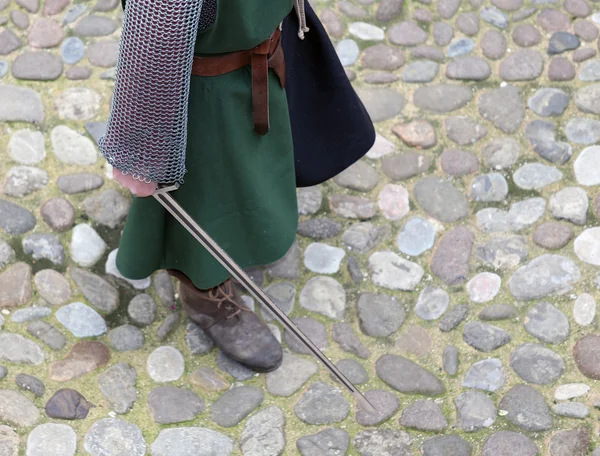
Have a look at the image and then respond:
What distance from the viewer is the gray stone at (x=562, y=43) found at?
11.3ft

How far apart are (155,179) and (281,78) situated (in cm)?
49

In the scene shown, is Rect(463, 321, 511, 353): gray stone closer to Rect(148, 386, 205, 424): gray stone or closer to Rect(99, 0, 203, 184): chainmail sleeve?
Rect(148, 386, 205, 424): gray stone

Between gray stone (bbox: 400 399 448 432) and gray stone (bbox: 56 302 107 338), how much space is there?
3.38 feet

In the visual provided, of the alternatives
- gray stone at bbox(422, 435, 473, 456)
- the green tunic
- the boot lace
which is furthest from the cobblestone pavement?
the green tunic

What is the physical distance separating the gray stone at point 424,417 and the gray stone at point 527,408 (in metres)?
0.20

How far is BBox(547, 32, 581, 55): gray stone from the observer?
343 cm

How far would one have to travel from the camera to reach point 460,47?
11.4 ft

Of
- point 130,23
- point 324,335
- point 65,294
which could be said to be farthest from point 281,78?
point 65,294

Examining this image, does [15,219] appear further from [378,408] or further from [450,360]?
[450,360]

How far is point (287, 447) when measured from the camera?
7.97 ft

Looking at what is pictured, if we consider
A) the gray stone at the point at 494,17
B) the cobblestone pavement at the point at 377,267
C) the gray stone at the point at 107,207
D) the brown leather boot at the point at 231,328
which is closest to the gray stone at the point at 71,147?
the cobblestone pavement at the point at 377,267

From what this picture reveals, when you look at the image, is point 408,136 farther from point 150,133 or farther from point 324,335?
point 150,133

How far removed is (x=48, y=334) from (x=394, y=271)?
1.19 metres

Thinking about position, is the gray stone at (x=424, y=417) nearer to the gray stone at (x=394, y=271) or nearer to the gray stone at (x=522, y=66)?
the gray stone at (x=394, y=271)
